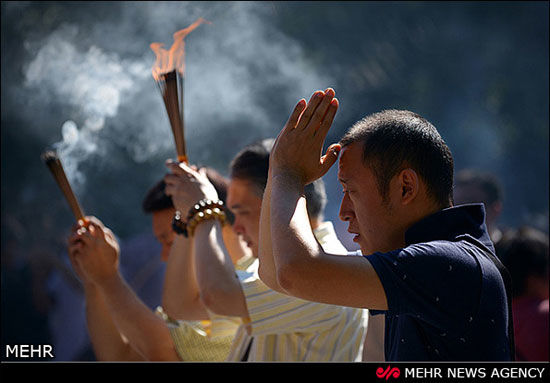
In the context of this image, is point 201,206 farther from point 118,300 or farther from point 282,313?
point 118,300

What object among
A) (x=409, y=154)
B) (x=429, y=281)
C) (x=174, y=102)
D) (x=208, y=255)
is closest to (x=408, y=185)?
(x=409, y=154)

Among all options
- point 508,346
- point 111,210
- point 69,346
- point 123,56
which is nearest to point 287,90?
point 123,56

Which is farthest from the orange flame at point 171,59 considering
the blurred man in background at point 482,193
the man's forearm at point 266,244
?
the blurred man in background at point 482,193

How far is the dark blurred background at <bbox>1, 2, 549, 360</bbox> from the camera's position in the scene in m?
2.90

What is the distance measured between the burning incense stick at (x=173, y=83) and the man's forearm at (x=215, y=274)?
0.32 meters

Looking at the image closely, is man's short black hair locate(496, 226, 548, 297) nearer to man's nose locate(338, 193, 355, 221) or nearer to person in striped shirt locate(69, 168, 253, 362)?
person in striped shirt locate(69, 168, 253, 362)

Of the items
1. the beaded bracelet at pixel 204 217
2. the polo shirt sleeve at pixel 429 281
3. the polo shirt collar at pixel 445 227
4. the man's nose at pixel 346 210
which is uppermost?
the beaded bracelet at pixel 204 217

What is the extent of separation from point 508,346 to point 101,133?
2132mm

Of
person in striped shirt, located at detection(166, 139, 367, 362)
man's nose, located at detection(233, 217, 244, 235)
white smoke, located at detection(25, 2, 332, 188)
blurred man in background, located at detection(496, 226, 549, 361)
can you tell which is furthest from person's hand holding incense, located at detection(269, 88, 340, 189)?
white smoke, located at detection(25, 2, 332, 188)

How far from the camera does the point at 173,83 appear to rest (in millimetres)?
2164

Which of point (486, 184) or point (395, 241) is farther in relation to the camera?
point (486, 184)

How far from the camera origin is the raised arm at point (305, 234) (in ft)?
3.67

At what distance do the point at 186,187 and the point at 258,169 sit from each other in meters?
0.23

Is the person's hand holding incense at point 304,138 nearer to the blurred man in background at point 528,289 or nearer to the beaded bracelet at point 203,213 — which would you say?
the beaded bracelet at point 203,213
